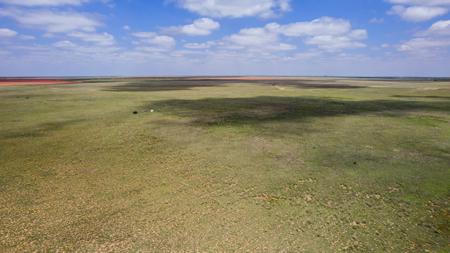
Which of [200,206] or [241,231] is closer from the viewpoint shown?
[241,231]

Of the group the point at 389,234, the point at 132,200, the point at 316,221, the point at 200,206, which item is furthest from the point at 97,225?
the point at 389,234

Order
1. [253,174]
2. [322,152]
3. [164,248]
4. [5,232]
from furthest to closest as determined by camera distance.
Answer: [322,152] → [253,174] → [5,232] → [164,248]

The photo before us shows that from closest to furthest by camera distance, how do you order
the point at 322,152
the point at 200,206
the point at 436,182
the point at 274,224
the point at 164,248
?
the point at 164,248
the point at 274,224
the point at 200,206
the point at 436,182
the point at 322,152

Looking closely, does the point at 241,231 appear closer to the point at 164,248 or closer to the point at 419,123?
the point at 164,248

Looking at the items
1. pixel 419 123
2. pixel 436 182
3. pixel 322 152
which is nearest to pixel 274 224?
pixel 436 182

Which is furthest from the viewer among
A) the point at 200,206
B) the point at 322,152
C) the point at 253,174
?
the point at 322,152

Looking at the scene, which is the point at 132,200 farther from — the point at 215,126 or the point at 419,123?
the point at 419,123
